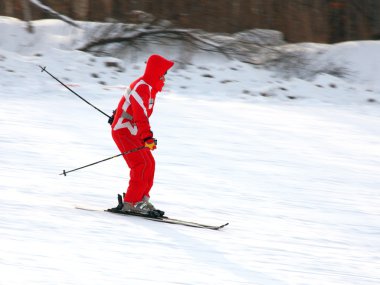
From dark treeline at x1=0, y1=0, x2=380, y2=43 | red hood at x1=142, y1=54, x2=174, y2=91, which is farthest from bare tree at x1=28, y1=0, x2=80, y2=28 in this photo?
red hood at x1=142, y1=54, x2=174, y2=91

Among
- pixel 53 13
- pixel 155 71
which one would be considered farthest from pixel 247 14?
pixel 155 71

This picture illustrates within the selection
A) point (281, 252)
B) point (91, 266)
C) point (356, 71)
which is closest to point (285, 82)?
point (356, 71)

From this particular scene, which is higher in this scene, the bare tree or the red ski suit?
the red ski suit

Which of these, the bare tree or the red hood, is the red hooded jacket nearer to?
the red hood

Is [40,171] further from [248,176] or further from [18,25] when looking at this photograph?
[18,25]

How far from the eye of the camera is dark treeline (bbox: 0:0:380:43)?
20250 millimetres

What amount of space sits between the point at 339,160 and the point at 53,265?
6854 mm

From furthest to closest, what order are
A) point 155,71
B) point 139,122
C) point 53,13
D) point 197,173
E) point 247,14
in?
1. point 247,14
2. point 53,13
3. point 197,173
4. point 155,71
5. point 139,122

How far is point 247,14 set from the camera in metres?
21.8

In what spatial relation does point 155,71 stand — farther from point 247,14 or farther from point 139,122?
point 247,14

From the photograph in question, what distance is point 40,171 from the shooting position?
931 cm

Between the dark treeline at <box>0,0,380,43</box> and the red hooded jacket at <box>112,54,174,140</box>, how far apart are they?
12281 mm

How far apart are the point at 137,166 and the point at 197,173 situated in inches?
109

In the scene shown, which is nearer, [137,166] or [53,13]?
[137,166]
